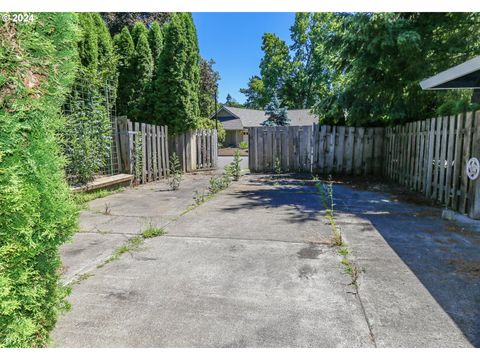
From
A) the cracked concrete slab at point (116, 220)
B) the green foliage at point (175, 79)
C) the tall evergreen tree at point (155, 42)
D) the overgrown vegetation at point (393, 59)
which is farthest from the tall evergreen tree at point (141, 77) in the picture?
the overgrown vegetation at point (393, 59)

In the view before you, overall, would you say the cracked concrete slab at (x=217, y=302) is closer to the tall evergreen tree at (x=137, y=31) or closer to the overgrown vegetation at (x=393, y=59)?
the overgrown vegetation at (x=393, y=59)

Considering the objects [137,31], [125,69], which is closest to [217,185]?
[125,69]

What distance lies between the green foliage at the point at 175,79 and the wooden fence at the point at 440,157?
6867 mm

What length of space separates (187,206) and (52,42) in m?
4.28

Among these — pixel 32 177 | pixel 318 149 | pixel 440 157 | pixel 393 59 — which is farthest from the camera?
pixel 318 149

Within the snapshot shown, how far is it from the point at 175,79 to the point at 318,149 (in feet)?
17.9

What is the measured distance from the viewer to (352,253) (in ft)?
11.2

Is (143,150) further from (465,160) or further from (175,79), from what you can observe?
(465,160)

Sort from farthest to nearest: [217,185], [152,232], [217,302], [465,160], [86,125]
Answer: [217,185] < [86,125] < [465,160] < [152,232] < [217,302]

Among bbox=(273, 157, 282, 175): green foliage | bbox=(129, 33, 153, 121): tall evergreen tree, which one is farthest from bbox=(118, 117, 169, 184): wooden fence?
bbox=(273, 157, 282, 175): green foliage

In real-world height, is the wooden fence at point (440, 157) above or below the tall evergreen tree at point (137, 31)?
below

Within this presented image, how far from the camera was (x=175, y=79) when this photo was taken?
10.8m

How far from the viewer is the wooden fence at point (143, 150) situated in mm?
8031
